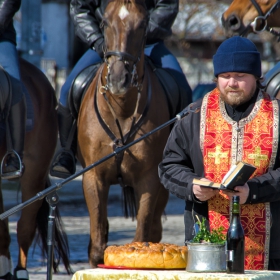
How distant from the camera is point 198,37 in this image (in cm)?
3688

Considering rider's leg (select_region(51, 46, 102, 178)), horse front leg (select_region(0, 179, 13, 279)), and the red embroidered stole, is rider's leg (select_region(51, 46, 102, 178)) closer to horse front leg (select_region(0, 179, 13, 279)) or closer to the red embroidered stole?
horse front leg (select_region(0, 179, 13, 279))

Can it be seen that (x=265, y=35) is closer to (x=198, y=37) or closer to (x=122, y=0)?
(x=198, y=37)

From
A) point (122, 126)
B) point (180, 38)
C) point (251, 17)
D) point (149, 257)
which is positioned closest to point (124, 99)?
point (122, 126)

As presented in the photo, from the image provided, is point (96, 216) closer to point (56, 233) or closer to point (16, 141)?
point (16, 141)

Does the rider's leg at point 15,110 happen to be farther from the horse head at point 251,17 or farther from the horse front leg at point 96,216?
the horse head at point 251,17

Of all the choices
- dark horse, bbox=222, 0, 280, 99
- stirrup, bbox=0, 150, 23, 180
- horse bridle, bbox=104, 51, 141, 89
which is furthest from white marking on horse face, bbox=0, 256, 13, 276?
dark horse, bbox=222, 0, 280, 99

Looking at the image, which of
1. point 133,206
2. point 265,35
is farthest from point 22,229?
point 265,35

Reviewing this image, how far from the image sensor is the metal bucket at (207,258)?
412cm

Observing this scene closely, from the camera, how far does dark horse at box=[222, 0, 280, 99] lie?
7.90 metres

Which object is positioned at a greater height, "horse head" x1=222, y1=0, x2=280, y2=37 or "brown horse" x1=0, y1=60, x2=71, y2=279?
"horse head" x1=222, y1=0, x2=280, y2=37

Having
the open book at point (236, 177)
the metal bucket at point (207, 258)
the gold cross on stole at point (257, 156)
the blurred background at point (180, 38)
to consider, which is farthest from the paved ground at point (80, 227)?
the blurred background at point (180, 38)

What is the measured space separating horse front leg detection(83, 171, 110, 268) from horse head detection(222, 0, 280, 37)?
7.58ft

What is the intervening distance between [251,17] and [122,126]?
6.67 ft

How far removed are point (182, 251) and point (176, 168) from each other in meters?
0.67
